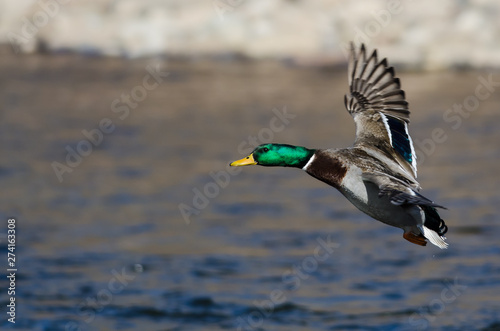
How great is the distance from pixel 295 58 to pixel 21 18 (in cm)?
562

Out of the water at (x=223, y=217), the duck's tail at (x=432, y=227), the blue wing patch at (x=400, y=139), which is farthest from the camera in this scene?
the water at (x=223, y=217)

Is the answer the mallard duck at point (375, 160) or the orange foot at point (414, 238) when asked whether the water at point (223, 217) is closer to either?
the mallard duck at point (375, 160)

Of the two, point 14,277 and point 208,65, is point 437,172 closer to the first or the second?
point 14,277

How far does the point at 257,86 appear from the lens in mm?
18266

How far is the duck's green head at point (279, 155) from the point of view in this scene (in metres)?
6.88

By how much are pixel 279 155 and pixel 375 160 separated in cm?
66

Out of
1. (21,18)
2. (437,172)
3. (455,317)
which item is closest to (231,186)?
(437,172)

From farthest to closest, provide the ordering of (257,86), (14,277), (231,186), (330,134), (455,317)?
1. (257,86)
2. (330,134)
3. (231,186)
4. (14,277)
5. (455,317)

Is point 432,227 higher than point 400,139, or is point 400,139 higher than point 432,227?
point 400,139

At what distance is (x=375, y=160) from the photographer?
23.0 ft

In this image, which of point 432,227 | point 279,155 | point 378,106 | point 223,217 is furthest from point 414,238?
point 223,217

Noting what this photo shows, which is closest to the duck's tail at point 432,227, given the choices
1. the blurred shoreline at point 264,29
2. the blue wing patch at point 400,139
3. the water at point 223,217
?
the blue wing patch at point 400,139

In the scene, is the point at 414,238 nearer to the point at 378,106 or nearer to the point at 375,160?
the point at 375,160

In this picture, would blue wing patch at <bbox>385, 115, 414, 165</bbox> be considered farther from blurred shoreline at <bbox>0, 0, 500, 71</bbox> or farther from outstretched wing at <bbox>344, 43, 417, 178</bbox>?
blurred shoreline at <bbox>0, 0, 500, 71</bbox>
